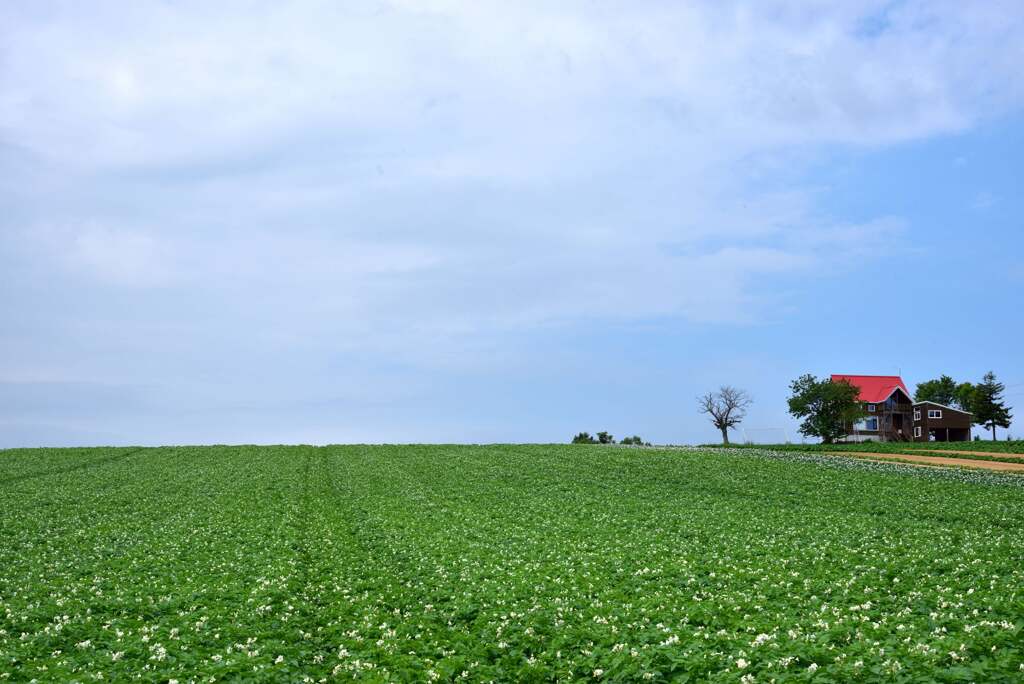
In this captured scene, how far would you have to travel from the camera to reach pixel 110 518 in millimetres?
33531

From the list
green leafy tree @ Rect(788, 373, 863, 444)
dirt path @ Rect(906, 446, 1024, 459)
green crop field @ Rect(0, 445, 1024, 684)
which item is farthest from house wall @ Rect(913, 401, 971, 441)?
green crop field @ Rect(0, 445, 1024, 684)

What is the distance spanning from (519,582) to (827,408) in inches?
3449

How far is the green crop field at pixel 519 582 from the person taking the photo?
1345 centimetres

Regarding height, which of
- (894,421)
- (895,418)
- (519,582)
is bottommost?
(519,582)

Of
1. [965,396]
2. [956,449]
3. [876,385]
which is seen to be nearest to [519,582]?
[956,449]

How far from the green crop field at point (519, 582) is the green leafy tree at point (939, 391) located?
10983 cm

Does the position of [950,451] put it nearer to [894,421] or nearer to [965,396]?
[894,421]

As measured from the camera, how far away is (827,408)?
3816 inches

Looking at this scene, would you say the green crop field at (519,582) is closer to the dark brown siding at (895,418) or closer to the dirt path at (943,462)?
the dirt path at (943,462)

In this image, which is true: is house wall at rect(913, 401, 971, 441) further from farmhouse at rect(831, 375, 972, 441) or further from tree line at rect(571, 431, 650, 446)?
tree line at rect(571, 431, 650, 446)

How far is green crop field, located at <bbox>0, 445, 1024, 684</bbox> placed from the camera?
13453 millimetres

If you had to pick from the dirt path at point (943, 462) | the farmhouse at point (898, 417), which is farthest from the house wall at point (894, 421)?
the dirt path at point (943, 462)

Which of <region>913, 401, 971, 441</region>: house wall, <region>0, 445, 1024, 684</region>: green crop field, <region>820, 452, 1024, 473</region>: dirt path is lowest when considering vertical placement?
<region>0, 445, 1024, 684</region>: green crop field

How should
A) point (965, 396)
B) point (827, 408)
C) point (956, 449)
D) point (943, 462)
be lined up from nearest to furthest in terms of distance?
point (943, 462) → point (956, 449) → point (827, 408) → point (965, 396)
